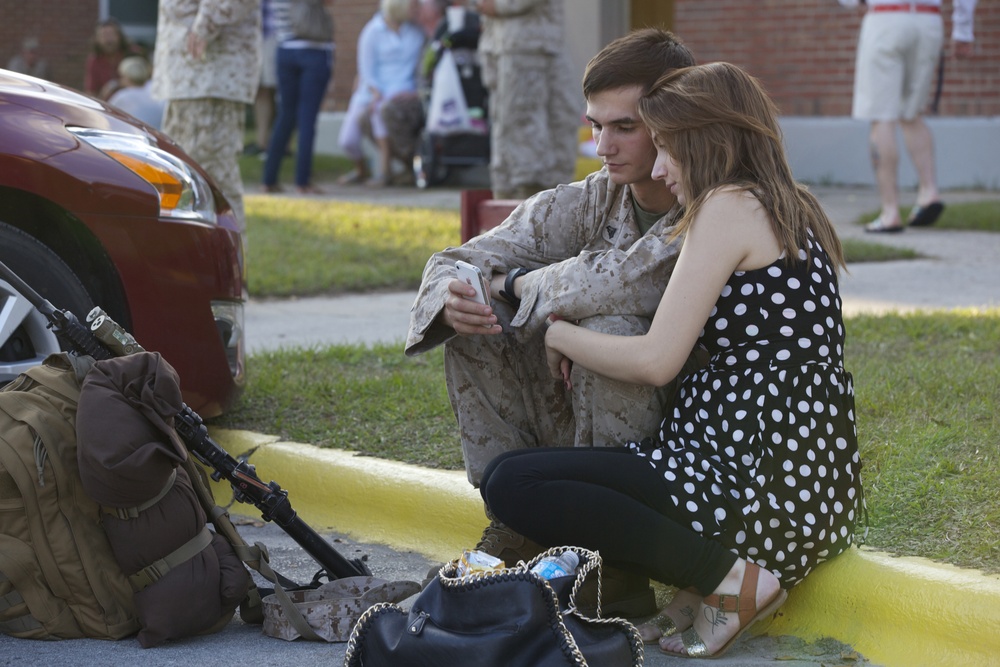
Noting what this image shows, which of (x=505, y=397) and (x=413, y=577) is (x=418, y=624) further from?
(x=413, y=577)

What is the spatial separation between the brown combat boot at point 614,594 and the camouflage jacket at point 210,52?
433 cm

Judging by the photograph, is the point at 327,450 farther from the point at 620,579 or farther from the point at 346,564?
the point at 620,579

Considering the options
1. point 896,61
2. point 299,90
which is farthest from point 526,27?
point 299,90

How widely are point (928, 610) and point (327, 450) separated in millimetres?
1972

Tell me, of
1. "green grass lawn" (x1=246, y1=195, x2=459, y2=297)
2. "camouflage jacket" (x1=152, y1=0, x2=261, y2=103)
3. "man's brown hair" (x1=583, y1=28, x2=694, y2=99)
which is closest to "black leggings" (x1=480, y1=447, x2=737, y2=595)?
"man's brown hair" (x1=583, y1=28, x2=694, y2=99)

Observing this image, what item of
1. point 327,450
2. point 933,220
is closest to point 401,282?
point 327,450

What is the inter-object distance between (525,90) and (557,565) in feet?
21.5

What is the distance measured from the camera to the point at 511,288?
3271 mm

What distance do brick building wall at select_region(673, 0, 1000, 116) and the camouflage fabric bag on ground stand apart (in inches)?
380

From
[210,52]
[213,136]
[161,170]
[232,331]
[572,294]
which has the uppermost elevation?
[210,52]

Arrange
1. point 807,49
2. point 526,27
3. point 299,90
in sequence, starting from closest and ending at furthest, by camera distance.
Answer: point 526,27
point 299,90
point 807,49

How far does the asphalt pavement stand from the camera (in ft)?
9.36

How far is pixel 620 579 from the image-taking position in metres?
3.12

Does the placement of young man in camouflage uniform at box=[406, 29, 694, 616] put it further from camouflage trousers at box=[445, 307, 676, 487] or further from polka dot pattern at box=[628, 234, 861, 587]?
polka dot pattern at box=[628, 234, 861, 587]
